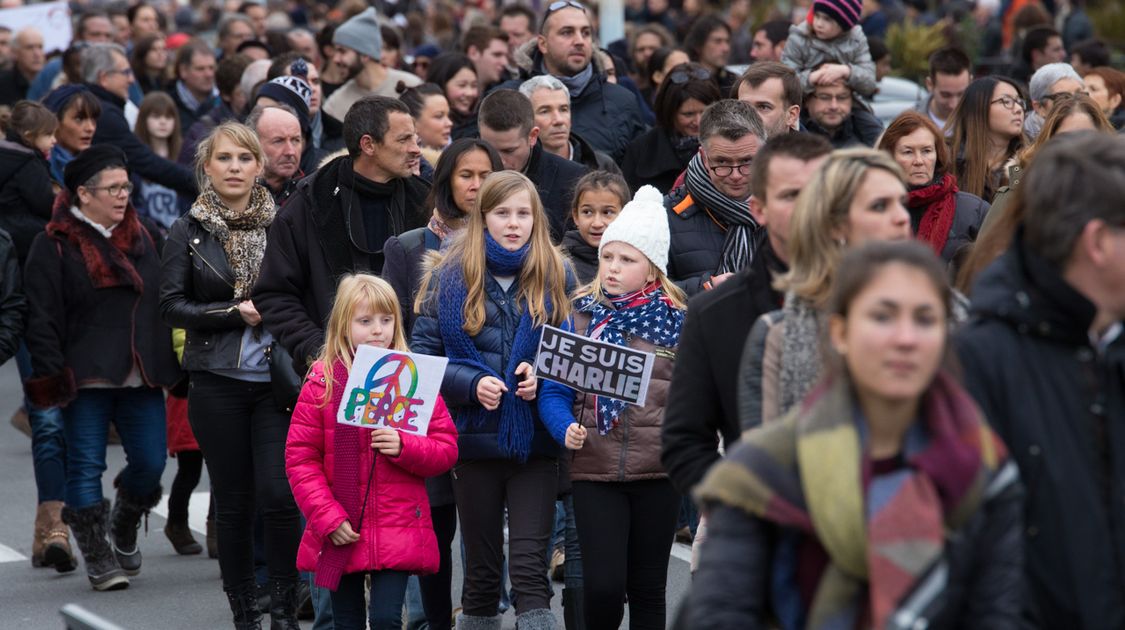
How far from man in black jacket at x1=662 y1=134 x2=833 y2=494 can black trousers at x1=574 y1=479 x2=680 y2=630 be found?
150 centimetres

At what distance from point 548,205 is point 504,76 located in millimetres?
4731

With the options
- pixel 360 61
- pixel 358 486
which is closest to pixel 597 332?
pixel 358 486

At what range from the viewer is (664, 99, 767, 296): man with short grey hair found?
642 cm

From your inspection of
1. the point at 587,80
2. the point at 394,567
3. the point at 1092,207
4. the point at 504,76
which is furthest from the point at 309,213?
the point at 504,76

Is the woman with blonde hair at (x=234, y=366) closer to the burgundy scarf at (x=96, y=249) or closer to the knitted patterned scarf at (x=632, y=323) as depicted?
the burgundy scarf at (x=96, y=249)

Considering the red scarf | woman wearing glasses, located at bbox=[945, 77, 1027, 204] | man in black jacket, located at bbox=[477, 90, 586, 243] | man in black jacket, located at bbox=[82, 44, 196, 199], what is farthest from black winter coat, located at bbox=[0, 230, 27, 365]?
woman wearing glasses, located at bbox=[945, 77, 1027, 204]

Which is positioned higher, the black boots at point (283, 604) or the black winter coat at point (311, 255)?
the black winter coat at point (311, 255)

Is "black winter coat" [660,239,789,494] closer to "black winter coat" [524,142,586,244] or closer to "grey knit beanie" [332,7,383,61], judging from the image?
"black winter coat" [524,142,586,244]

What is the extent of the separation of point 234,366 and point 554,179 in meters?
1.96

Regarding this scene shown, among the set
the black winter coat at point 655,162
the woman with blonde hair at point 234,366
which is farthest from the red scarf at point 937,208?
the woman with blonde hair at point 234,366

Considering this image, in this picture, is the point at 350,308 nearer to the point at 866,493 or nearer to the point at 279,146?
the point at 279,146

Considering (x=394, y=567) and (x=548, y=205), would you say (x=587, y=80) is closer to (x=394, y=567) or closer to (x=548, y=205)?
(x=548, y=205)

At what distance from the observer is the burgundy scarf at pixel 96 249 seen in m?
7.91

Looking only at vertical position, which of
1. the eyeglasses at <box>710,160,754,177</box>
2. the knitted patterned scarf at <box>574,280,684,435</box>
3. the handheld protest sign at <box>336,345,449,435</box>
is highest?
the eyeglasses at <box>710,160,754,177</box>
